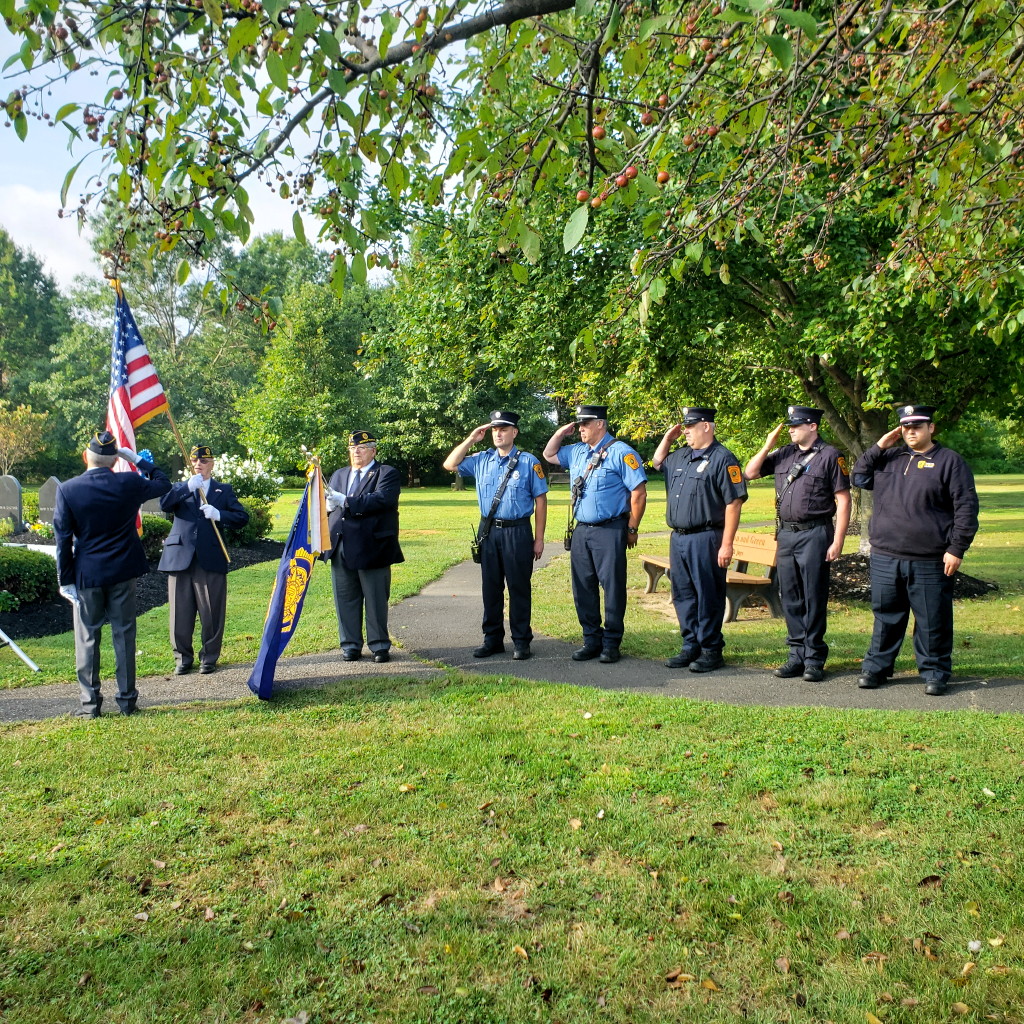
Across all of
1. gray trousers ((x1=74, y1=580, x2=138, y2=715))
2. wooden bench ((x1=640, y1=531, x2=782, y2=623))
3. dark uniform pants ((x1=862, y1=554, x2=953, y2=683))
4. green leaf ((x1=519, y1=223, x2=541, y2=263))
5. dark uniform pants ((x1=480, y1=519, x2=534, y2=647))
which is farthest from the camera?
wooden bench ((x1=640, y1=531, x2=782, y2=623))

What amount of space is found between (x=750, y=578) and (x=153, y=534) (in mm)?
10849

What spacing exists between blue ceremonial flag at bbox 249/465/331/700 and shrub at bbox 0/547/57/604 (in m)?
5.43

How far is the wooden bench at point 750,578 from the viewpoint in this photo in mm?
10125

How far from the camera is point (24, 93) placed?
346 cm

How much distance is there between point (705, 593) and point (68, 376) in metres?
47.9

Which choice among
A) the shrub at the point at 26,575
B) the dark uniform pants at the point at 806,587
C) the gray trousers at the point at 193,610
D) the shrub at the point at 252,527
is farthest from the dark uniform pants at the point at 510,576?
the shrub at the point at 252,527

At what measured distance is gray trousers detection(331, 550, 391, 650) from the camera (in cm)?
781

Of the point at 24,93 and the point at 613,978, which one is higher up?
the point at 24,93

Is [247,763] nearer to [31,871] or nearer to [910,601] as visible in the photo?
[31,871]

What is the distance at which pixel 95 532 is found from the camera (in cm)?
637

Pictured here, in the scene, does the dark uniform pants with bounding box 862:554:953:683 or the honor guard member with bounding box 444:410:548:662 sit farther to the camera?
the honor guard member with bounding box 444:410:548:662

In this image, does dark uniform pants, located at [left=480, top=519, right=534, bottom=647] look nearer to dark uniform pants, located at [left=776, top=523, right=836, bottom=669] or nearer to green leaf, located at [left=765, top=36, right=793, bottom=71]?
dark uniform pants, located at [left=776, top=523, right=836, bottom=669]

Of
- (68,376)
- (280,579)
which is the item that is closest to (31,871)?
(280,579)

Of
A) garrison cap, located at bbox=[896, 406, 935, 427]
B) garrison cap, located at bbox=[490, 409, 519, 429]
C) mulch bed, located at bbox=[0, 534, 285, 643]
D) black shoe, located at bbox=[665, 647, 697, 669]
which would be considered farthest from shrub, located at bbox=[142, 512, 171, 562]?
garrison cap, located at bbox=[896, 406, 935, 427]
